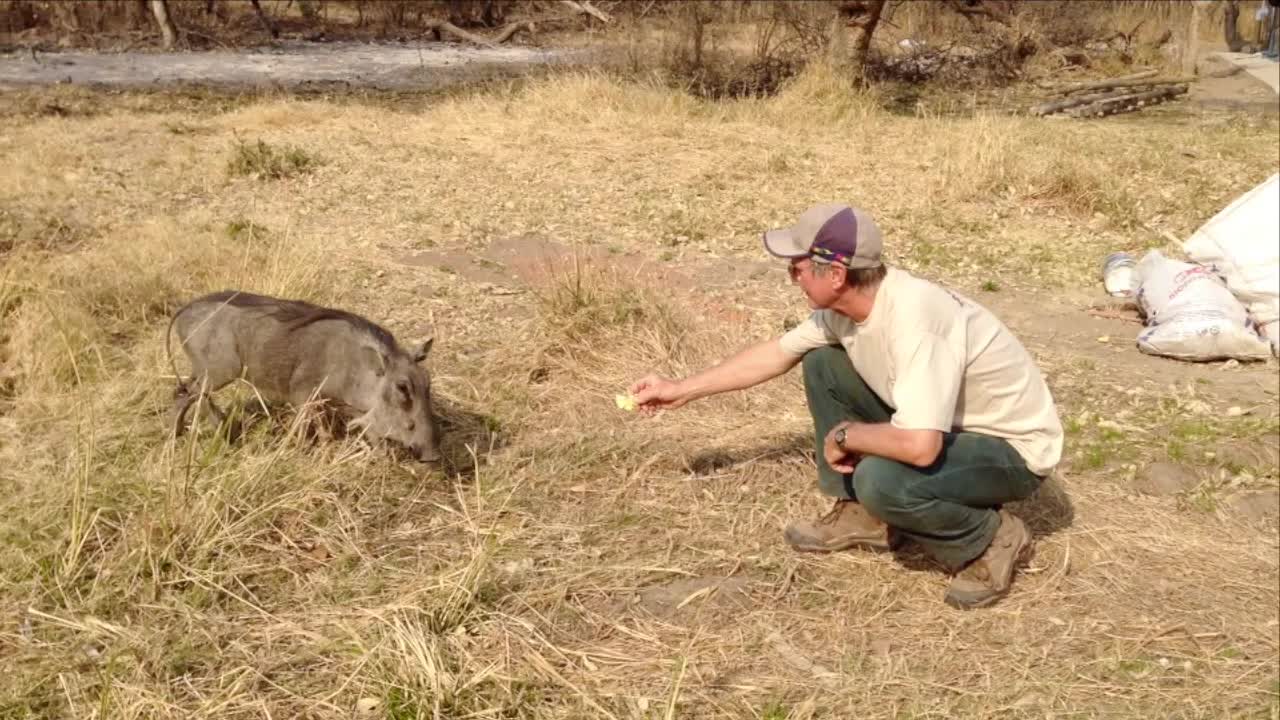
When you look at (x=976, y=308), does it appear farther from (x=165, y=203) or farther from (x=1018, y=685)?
(x=165, y=203)

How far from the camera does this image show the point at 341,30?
21.4 metres

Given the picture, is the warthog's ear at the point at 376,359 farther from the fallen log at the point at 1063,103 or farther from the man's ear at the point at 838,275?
the fallen log at the point at 1063,103

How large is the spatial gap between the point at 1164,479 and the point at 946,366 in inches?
80.6

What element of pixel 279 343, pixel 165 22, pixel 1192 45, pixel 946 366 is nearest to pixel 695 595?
pixel 946 366

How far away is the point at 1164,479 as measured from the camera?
4977 millimetres

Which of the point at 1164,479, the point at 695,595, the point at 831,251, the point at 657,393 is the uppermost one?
the point at 831,251

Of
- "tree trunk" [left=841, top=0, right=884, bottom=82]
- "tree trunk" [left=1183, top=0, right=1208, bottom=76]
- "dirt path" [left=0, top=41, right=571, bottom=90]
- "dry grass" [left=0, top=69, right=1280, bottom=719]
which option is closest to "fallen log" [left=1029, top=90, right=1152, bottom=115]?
"tree trunk" [left=841, top=0, right=884, bottom=82]

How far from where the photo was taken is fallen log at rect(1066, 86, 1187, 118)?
45.8ft

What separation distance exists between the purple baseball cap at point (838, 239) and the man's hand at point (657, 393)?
82 cm

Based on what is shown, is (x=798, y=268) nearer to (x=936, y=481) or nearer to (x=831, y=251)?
(x=831, y=251)

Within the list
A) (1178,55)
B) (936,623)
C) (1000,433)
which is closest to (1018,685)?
(936,623)

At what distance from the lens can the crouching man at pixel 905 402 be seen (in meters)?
3.52

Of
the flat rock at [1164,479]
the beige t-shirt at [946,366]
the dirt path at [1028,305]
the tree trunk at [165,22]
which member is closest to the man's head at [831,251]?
the beige t-shirt at [946,366]

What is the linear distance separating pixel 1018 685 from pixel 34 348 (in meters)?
4.45
